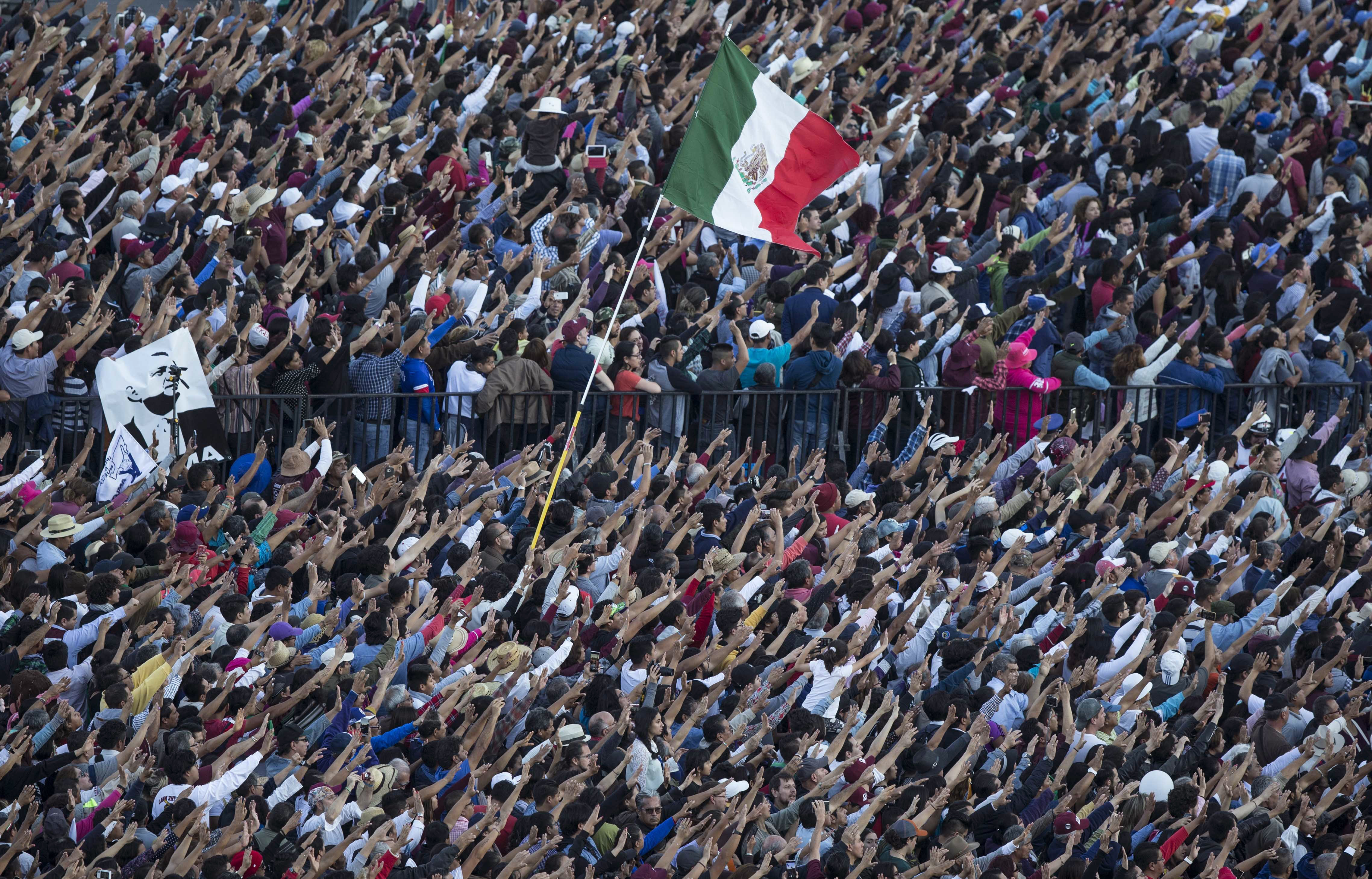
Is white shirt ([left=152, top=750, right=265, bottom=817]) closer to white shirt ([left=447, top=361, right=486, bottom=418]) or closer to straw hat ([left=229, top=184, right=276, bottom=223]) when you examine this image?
white shirt ([left=447, top=361, right=486, bottom=418])

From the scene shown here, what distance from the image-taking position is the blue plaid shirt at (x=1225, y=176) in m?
21.0

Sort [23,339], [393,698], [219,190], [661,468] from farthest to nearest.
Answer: [219,190] < [661,468] < [23,339] < [393,698]

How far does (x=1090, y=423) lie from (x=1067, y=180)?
10.4 ft

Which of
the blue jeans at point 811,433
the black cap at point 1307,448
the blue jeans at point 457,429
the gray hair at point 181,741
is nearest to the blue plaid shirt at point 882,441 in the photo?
the blue jeans at point 811,433

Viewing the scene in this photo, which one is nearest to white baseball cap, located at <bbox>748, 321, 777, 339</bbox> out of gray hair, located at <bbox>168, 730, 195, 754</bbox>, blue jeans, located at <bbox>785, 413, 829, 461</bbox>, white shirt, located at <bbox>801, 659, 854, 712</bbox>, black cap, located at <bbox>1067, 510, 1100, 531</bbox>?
blue jeans, located at <bbox>785, 413, 829, 461</bbox>

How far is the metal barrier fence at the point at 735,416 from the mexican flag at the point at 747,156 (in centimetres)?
189

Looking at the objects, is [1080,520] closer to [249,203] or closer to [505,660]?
[505,660]

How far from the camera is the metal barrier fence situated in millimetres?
15766

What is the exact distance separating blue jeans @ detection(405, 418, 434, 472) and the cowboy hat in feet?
8.95

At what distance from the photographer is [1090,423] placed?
18.5 metres

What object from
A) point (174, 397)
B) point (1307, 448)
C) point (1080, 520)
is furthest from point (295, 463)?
point (1307, 448)

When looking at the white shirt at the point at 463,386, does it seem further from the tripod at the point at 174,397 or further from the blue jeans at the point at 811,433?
the blue jeans at the point at 811,433

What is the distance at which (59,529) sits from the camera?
560 inches

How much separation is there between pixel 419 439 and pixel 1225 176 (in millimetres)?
8632
